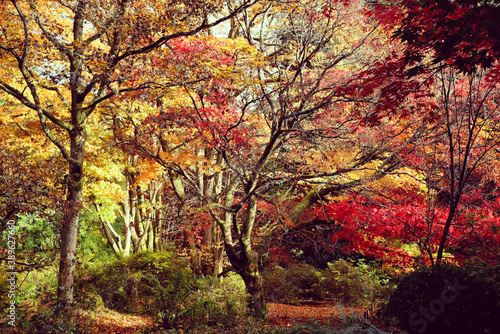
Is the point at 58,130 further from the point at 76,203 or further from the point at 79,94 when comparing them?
the point at 76,203

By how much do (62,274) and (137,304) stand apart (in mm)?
3375

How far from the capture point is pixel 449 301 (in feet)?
15.0

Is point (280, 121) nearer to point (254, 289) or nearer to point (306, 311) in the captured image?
point (254, 289)

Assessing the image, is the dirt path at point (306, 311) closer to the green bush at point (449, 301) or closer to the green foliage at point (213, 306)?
the green foliage at point (213, 306)

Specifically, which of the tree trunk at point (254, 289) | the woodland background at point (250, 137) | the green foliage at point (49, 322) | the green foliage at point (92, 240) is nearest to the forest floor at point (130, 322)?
the woodland background at point (250, 137)

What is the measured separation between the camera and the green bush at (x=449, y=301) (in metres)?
4.32

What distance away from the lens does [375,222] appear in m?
7.60

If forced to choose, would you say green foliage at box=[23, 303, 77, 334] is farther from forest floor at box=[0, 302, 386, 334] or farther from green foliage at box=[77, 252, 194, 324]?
green foliage at box=[77, 252, 194, 324]

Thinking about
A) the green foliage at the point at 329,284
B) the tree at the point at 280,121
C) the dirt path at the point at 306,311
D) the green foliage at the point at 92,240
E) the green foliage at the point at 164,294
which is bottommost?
the dirt path at the point at 306,311

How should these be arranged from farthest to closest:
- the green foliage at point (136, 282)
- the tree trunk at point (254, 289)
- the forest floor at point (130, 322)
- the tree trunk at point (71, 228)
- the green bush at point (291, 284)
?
the green bush at point (291, 284) → the tree trunk at point (254, 289) → the green foliage at point (136, 282) → the forest floor at point (130, 322) → the tree trunk at point (71, 228)

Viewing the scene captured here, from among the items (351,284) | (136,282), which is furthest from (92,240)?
(351,284)

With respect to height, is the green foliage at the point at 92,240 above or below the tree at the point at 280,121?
below

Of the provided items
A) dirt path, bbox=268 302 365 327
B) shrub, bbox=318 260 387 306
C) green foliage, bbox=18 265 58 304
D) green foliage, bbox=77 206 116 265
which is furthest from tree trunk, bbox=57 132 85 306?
green foliage, bbox=77 206 116 265

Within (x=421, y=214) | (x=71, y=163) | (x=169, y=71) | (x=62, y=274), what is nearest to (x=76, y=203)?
(x=71, y=163)
